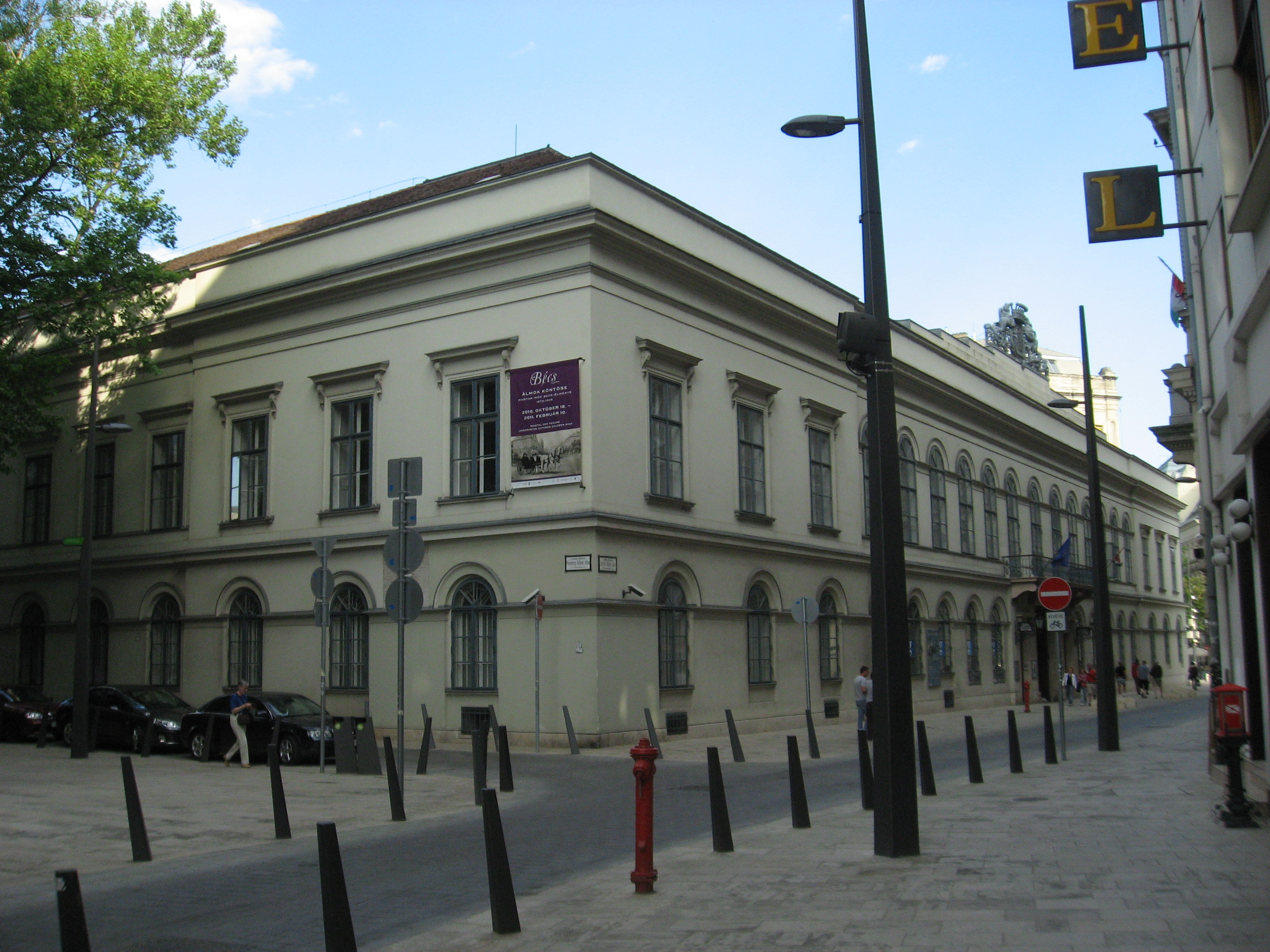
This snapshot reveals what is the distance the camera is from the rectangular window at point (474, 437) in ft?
86.4

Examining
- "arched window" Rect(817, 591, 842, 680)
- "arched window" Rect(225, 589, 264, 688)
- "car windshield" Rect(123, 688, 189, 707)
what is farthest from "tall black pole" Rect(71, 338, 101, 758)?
"arched window" Rect(817, 591, 842, 680)

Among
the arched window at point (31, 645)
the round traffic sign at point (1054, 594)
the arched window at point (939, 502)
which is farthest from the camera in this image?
the arched window at point (939, 502)

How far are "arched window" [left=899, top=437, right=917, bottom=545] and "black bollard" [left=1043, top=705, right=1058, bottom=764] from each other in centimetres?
2067

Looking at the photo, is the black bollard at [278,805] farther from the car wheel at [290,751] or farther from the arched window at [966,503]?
the arched window at [966,503]

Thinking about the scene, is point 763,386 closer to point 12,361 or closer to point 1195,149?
point 1195,149

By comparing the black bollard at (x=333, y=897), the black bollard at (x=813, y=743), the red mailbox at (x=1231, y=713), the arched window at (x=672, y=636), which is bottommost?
the black bollard at (x=813, y=743)

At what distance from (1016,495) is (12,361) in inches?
1479

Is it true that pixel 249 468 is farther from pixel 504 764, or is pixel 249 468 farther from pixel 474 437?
pixel 504 764

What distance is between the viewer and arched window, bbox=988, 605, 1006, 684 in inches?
1802

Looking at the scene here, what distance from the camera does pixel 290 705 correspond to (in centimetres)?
2234

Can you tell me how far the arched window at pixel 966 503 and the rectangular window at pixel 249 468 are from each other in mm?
25065

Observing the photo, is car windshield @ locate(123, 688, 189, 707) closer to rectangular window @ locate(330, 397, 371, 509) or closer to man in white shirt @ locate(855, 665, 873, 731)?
rectangular window @ locate(330, 397, 371, 509)

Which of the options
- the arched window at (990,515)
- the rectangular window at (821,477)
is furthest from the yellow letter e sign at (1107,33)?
the arched window at (990,515)

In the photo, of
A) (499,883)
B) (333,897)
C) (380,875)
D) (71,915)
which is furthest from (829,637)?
(71,915)
